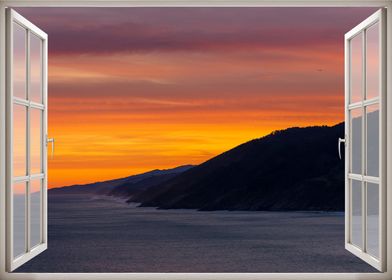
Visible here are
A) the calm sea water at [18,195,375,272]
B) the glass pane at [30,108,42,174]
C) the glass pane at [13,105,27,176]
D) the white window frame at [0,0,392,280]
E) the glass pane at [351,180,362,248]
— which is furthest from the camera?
the calm sea water at [18,195,375,272]

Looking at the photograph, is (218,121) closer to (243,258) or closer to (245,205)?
(243,258)

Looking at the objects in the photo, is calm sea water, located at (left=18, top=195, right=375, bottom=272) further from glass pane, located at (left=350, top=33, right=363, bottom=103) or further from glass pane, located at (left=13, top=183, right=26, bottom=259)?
glass pane, located at (left=13, top=183, right=26, bottom=259)

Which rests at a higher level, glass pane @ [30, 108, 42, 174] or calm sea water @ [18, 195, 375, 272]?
glass pane @ [30, 108, 42, 174]

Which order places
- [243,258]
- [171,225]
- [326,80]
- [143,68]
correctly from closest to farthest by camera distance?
[243,258] → [326,80] → [143,68] → [171,225]

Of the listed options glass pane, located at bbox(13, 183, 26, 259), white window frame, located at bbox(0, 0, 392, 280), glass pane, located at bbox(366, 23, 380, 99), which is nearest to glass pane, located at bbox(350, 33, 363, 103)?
glass pane, located at bbox(366, 23, 380, 99)

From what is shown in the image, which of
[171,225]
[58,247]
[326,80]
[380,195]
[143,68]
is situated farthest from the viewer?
[171,225]

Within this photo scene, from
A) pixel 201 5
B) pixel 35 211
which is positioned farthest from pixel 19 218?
pixel 201 5

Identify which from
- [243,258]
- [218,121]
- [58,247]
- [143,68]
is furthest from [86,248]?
[143,68]
